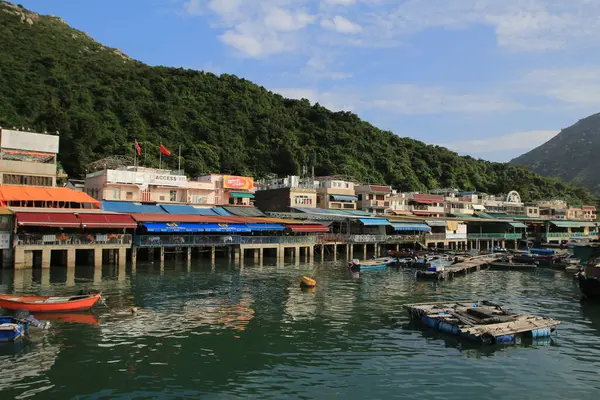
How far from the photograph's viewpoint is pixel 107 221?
5694 cm

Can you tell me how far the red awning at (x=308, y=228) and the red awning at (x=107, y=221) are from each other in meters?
24.6

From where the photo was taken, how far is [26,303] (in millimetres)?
31094

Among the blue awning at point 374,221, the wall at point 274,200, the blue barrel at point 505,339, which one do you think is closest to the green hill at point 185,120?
the wall at point 274,200

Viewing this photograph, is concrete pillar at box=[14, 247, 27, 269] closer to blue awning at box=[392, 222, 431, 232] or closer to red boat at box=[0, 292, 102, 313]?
red boat at box=[0, 292, 102, 313]

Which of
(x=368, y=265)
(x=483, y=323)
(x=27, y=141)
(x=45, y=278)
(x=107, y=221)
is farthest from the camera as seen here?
(x=27, y=141)

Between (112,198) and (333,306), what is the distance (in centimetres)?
4532

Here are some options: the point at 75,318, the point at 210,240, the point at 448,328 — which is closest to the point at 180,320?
the point at 75,318

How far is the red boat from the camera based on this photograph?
3111cm

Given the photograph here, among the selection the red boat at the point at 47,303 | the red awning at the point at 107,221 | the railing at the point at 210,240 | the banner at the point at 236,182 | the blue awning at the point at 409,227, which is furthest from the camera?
the blue awning at the point at 409,227

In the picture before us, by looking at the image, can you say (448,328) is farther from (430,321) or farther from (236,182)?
(236,182)

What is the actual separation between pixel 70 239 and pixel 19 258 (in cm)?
530

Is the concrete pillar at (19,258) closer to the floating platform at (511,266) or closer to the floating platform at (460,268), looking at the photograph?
the floating platform at (460,268)

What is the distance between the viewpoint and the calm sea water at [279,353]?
1998cm

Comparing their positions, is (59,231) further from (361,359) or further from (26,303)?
(361,359)
